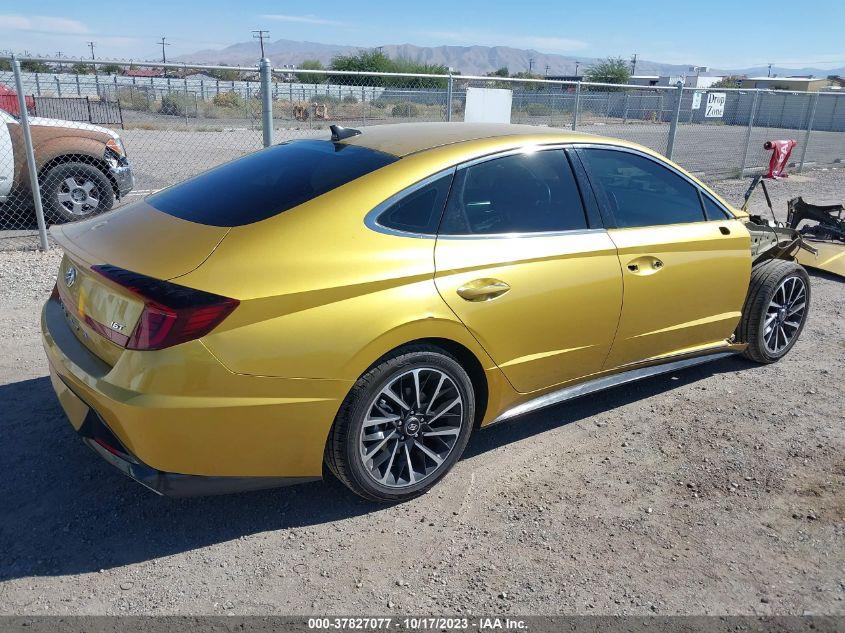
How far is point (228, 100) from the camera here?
24.1 m

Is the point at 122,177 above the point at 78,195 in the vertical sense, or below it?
above

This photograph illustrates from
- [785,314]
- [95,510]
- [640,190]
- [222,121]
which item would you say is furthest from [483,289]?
[222,121]

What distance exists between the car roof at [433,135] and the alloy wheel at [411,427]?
45.5 inches

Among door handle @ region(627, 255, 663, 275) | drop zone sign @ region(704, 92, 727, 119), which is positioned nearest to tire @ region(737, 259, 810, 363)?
door handle @ region(627, 255, 663, 275)

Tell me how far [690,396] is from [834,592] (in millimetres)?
1905

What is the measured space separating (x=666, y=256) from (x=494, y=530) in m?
→ 1.95

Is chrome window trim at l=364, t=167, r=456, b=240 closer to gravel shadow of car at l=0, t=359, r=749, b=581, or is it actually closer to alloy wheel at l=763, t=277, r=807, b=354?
gravel shadow of car at l=0, t=359, r=749, b=581

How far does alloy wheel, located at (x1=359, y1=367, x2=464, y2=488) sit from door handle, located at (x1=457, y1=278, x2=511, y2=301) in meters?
0.38

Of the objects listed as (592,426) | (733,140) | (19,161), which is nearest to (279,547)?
(592,426)

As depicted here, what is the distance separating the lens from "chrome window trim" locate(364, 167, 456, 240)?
309cm

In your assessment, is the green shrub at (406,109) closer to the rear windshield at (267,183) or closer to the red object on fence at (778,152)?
the red object on fence at (778,152)

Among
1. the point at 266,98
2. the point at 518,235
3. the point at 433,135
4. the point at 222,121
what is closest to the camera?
the point at 518,235

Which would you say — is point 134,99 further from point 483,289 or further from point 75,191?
point 483,289

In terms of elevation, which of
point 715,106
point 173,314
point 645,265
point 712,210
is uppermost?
point 715,106
